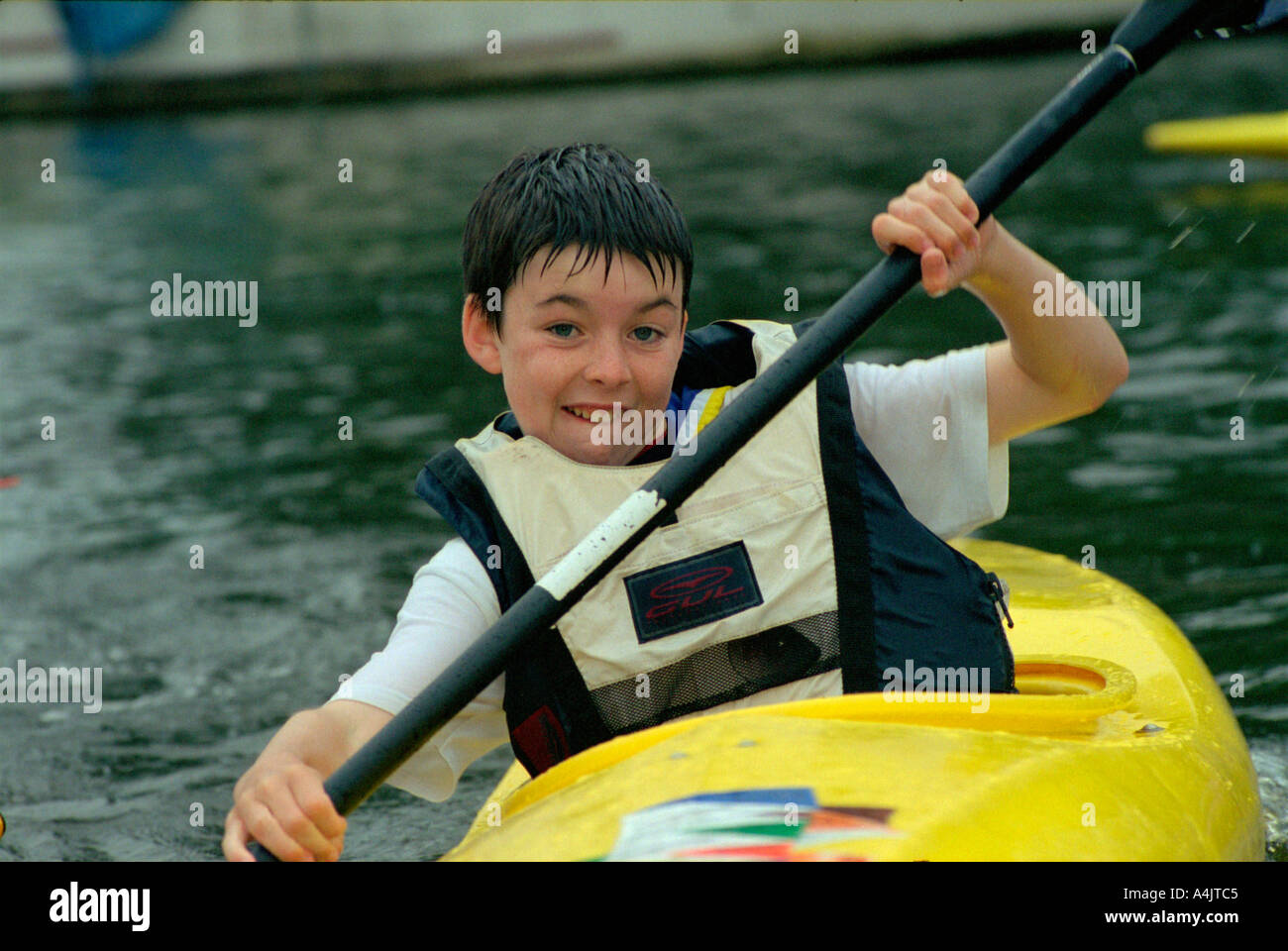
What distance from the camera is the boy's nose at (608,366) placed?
84.4 inches

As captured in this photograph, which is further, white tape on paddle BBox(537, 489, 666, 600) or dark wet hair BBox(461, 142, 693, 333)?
dark wet hair BBox(461, 142, 693, 333)

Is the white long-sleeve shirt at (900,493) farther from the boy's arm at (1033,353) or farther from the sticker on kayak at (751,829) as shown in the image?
the sticker on kayak at (751,829)

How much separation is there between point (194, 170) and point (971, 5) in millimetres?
11069

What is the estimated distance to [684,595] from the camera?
2199 millimetres

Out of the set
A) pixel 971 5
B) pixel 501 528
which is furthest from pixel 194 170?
pixel 501 528

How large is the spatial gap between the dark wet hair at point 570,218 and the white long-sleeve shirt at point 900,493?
0.35 metres

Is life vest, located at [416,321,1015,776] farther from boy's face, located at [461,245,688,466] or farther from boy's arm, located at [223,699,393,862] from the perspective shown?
boy's arm, located at [223,699,393,862]

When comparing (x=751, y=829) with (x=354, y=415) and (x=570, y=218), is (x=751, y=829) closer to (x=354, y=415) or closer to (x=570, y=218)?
(x=570, y=218)

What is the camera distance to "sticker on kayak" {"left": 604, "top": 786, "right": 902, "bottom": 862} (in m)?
1.69
